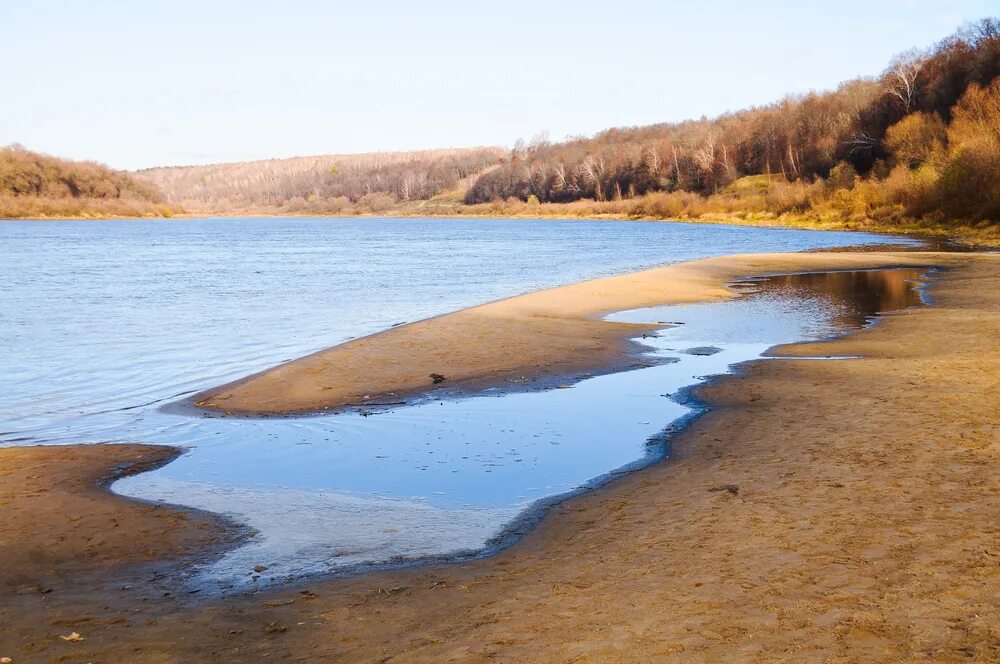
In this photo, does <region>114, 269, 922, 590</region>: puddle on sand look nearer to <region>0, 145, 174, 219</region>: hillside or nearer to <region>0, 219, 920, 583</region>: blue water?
<region>0, 219, 920, 583</region>: blue water

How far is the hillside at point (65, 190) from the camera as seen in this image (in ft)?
502

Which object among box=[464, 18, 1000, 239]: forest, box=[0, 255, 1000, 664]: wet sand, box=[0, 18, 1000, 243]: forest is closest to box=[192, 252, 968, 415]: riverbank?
box=[0, 255, 1000, 664]: wet sand

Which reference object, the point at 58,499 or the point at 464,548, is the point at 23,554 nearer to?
the point at 58,499

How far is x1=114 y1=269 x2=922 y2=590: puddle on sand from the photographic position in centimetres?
721

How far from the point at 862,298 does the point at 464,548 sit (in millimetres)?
21439

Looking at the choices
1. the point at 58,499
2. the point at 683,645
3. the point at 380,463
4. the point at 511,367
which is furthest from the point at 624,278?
the point at 683,645

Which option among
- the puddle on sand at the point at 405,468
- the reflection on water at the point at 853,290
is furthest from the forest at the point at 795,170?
the puddle on sand at the point at 405,468

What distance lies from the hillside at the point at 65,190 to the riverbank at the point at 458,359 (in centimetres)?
15269

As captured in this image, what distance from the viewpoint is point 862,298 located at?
25422mm

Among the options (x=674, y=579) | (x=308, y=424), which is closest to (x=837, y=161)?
(x=308, y=424)

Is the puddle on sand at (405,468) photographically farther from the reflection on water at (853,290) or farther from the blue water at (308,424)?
the reflection on water at (853,290)

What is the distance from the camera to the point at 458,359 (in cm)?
1630

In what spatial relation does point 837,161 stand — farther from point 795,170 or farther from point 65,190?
point 65,190

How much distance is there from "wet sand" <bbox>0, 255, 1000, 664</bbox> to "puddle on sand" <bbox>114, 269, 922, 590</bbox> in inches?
20.8
